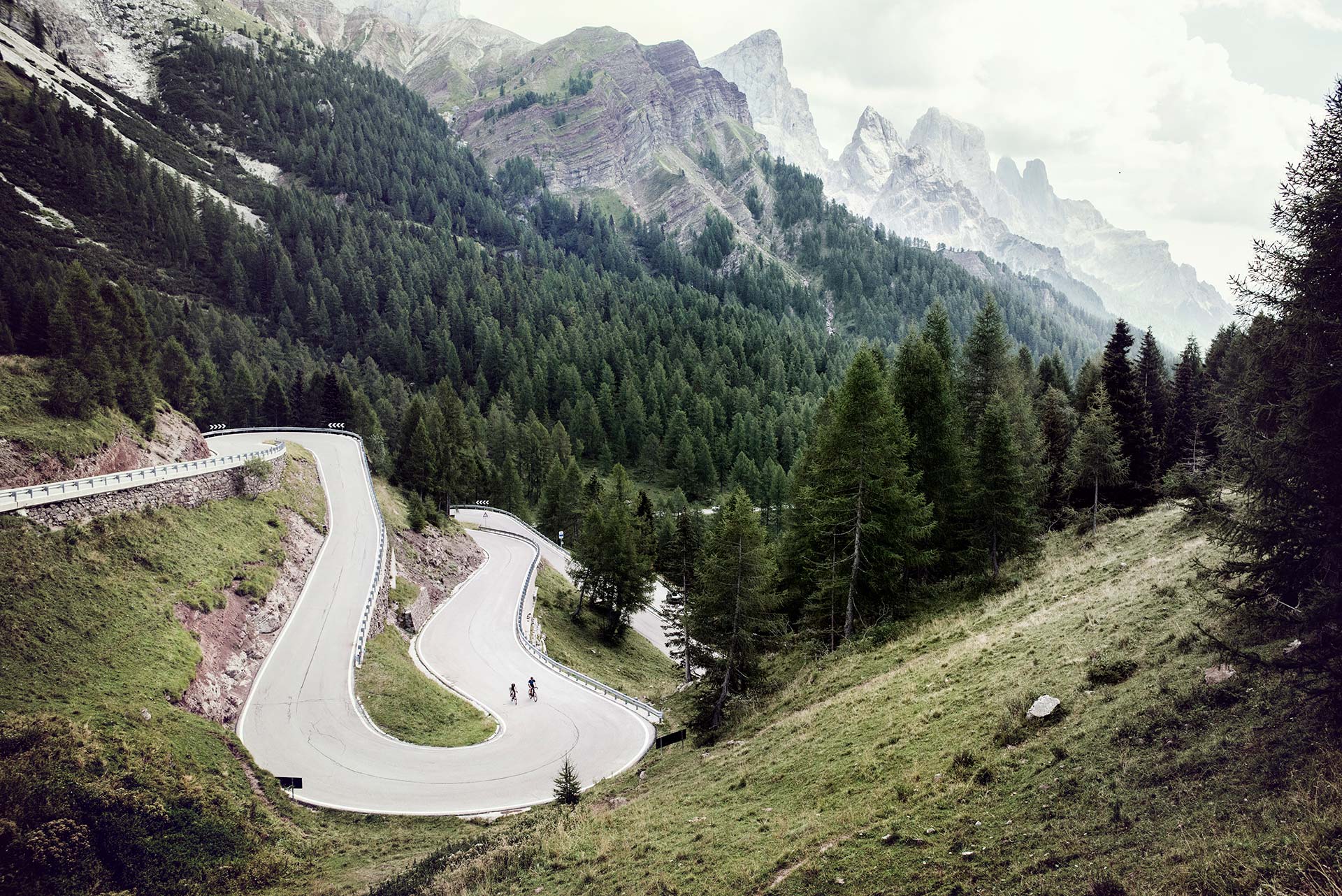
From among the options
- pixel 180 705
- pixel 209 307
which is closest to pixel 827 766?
pixel 180 705

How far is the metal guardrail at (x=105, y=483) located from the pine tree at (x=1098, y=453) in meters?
51.5

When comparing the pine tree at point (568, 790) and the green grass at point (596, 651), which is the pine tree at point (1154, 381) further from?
the pine tree at point (568, 790)

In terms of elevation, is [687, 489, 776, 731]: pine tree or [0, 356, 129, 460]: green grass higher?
[687, 489, 776, 731]: pine tree

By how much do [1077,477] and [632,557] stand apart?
31.5 m

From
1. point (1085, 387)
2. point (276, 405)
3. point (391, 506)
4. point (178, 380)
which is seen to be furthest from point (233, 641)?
point (178, 380)

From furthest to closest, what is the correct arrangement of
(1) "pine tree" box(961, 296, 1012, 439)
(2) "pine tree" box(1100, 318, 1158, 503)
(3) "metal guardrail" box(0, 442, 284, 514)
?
(1) "pine tree" box(961, 296, 1012, 439) < (2) "pine tree" box(1100, 318, 1158, 503) < (3) "metal guardrail" box(0, 442, 284, 514)

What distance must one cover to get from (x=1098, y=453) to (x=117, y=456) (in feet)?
194

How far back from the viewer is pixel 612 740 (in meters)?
30.5

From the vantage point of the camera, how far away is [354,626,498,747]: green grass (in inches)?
1190

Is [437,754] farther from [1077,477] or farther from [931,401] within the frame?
[1077,477]

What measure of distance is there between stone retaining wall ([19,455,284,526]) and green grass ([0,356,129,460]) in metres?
6.36

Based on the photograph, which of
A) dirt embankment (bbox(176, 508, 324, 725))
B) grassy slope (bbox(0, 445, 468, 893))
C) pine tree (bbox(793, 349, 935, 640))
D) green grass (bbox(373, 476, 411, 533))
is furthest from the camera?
green grass (bbox(373, 476, 411, 533))

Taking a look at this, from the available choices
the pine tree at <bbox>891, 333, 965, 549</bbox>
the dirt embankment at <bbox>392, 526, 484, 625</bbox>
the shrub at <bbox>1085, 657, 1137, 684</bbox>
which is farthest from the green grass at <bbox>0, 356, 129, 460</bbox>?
the shrub at <bbox>1085, 657, 1137, 684</bbox>

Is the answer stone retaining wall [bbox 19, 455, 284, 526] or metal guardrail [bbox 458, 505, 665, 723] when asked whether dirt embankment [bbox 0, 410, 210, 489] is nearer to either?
stone retaining wall [bbox 19, 455, 284, 526]
